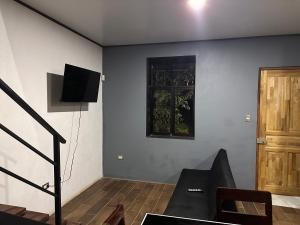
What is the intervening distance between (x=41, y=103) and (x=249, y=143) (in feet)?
10.6

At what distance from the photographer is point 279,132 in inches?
142

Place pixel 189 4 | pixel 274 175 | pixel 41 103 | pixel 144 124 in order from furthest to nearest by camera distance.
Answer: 1. pixel 144 124
2. pixel 274 175
3. pixel 41 103
4. pixel 189 4

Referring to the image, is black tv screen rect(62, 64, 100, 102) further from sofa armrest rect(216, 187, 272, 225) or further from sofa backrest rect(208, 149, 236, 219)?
sofa armrest rect(216, 187, 272, 225)

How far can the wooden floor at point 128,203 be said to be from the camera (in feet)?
9.58

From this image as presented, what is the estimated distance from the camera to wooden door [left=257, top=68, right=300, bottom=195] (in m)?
3.55

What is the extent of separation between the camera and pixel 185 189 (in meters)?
3.02

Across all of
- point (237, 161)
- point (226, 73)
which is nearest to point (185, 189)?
point (237, 161)

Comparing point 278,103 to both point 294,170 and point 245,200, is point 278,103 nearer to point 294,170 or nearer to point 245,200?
point 294,170

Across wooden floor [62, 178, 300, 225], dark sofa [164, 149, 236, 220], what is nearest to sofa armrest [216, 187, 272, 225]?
dark sofa [164, 149, 236, 220]

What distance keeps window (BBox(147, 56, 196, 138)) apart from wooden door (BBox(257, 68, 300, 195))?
117 cm

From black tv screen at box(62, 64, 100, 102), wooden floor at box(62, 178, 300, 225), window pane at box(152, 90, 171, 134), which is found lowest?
wooden floor at box(62, 178, 300, 225)

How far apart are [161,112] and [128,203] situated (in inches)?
68.1

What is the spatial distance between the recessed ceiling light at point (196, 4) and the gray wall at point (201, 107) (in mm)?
1361

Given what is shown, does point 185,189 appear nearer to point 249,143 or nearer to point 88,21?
point 249,143
